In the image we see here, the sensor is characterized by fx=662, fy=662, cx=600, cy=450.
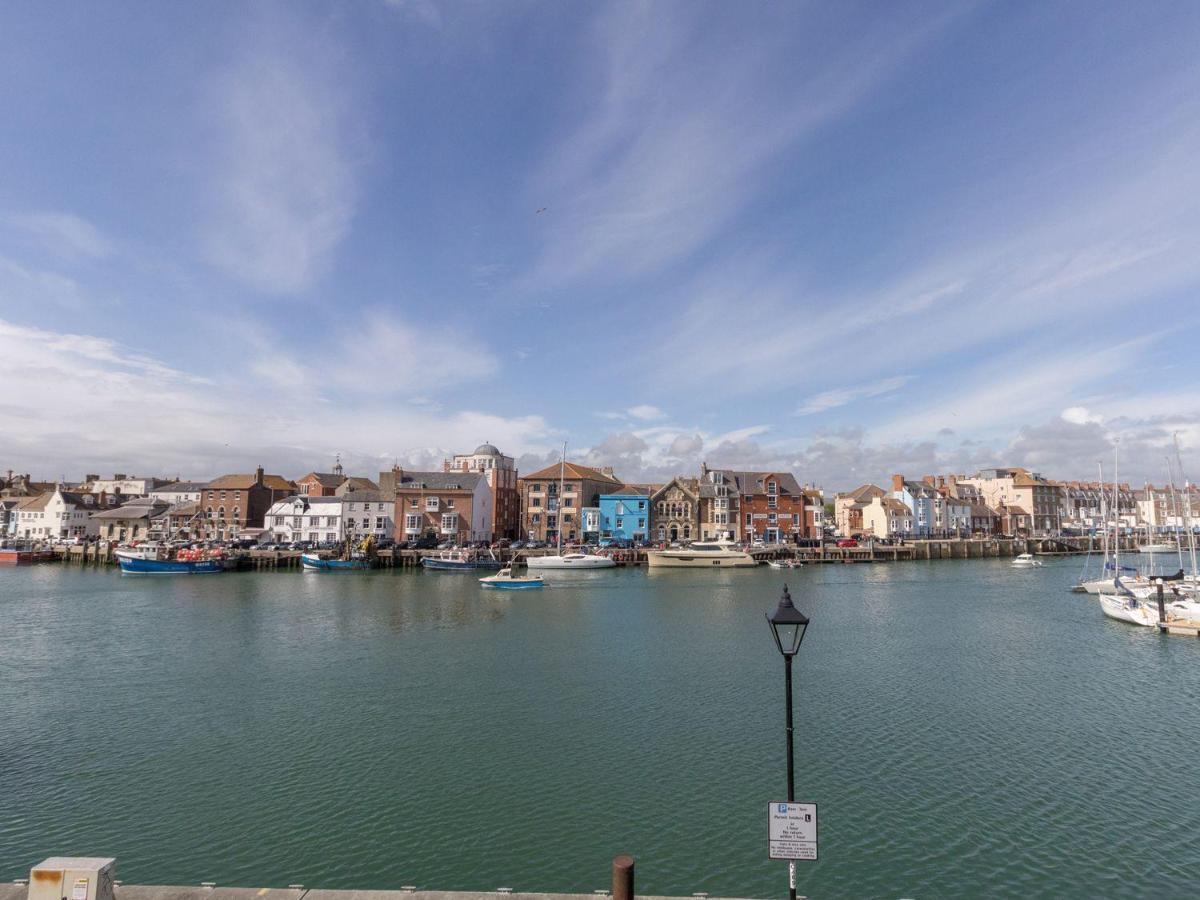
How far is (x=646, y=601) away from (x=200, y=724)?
3459 centimetres

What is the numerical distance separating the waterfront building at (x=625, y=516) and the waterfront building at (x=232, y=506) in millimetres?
50738

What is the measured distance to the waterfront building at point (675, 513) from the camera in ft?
322

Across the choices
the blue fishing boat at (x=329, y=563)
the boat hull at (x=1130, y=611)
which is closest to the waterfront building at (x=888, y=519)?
the boat hull at (x=1130, y=611)

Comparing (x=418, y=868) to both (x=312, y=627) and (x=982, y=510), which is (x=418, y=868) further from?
(x=982, y=510)

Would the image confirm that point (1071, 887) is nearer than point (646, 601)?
Yes

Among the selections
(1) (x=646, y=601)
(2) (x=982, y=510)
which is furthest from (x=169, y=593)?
(2) (x=982, y=510)

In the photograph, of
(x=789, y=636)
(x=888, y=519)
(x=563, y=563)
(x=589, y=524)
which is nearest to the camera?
(x=789, y=636)

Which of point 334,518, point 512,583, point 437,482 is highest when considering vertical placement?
point 437,482

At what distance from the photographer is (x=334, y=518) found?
94312 mm

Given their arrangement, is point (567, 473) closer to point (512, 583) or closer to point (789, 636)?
point (512, 583)

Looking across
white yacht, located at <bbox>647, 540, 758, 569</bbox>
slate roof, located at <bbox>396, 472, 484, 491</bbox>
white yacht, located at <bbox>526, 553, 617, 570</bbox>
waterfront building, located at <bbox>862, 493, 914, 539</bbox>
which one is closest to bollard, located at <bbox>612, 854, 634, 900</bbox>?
white yacht, located at <bbox>526, 553, 617, 570</bbox>

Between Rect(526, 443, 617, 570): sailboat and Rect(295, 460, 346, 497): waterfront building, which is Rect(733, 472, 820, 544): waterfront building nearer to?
Rect(526, 443, 617, 570): sailboat

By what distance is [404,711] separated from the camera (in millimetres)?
22906

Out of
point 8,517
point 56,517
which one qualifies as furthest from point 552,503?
point 8,517
